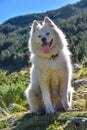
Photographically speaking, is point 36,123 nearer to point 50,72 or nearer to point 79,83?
point 50,72

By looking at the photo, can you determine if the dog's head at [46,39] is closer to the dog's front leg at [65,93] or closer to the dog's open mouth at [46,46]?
the dog's open mouth at [46,46]

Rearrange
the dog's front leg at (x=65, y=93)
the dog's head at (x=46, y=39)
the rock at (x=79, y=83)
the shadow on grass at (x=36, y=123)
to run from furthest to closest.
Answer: the rock at (x=79, y=83) < the dog's front leg at (x=65, y=93) < the dog's head at (x=46, y=39) < the shadow on grass at (x=36, y=123)

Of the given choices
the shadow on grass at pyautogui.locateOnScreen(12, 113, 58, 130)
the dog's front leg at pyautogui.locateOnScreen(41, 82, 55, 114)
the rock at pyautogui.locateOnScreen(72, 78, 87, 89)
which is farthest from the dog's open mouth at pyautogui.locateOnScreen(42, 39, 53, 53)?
the rock at pyautogui.locateOnScreen(72, 78, 87, 89)

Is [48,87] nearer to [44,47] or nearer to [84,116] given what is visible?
[44,47]

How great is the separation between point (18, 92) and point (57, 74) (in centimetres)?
484

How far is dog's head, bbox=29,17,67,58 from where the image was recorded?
8.69 m

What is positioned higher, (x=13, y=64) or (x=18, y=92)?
(x=13, y=64)

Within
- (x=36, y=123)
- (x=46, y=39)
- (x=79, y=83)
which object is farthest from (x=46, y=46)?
(x=79, y=83)

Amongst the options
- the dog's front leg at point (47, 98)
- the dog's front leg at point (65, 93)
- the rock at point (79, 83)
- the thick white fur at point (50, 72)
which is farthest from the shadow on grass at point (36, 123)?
the rock at point (79, 83)

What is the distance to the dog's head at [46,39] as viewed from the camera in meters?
8.69

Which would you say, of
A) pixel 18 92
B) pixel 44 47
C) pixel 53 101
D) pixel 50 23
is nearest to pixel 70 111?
pixel 53 101

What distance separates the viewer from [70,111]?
8.44m

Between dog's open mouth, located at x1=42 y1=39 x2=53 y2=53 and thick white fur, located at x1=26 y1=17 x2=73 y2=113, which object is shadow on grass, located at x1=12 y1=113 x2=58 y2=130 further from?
dog's open mouth, located at x1=42 y1=39 x2=53 y2=53

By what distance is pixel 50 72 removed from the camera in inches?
341
